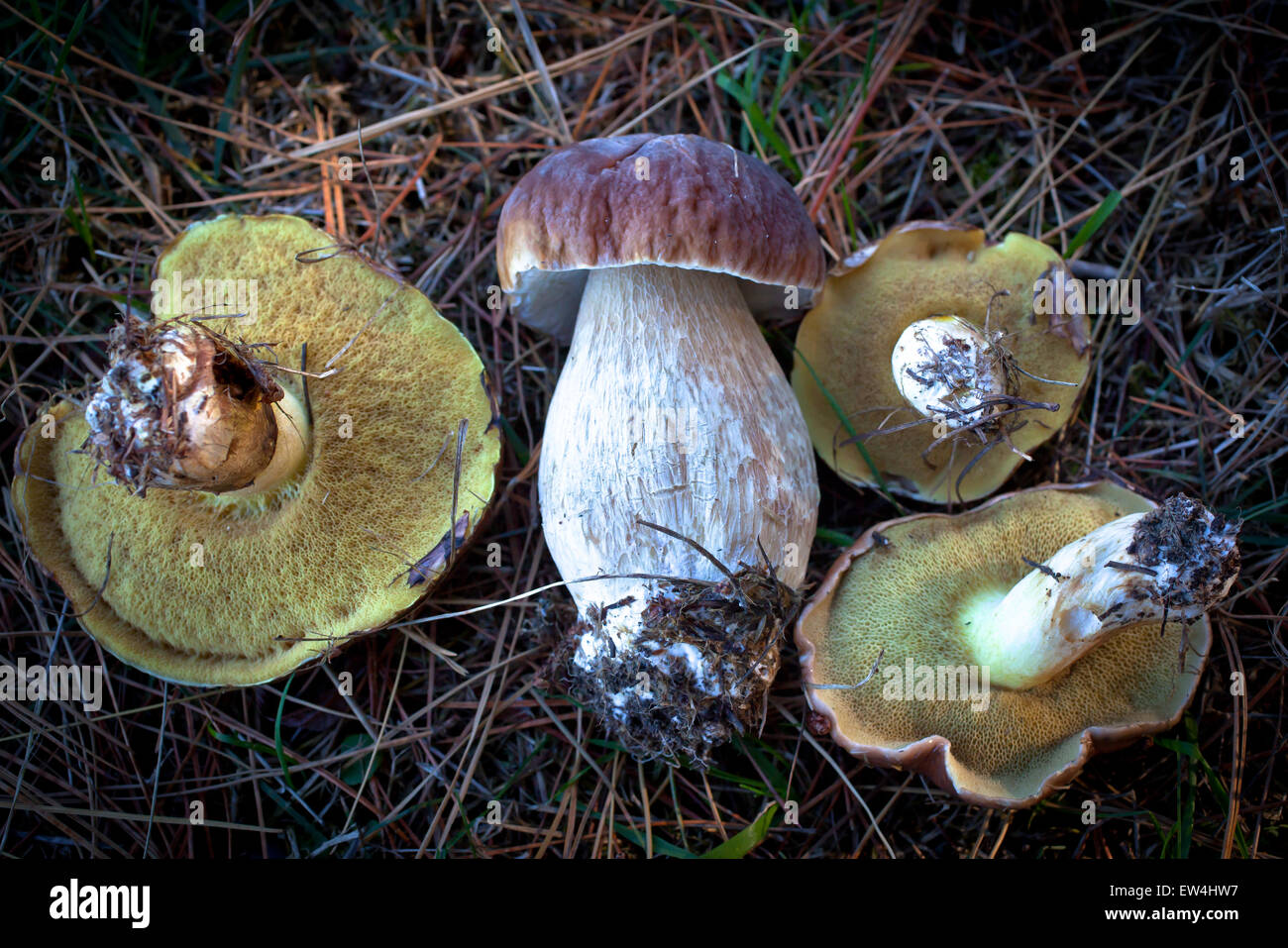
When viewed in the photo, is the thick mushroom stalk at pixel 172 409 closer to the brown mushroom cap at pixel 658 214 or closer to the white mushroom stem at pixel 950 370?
the brown mushroom cap at pixel 658 214

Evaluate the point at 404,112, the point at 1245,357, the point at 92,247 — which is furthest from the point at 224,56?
the point at 1245,357

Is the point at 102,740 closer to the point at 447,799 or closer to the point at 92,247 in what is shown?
the point at 447,799

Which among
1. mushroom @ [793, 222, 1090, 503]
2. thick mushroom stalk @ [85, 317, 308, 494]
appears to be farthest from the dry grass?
thick mushroom stalk @ [85, 317, 308, 494]

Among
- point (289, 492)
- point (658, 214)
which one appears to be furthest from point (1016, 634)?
point (289, 492)

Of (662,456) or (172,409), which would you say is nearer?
(172,409)

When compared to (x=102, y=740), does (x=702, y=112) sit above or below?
above

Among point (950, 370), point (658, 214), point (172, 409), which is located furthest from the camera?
point (950, 370)

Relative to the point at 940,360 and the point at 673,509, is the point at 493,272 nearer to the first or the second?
the point at 673,509
